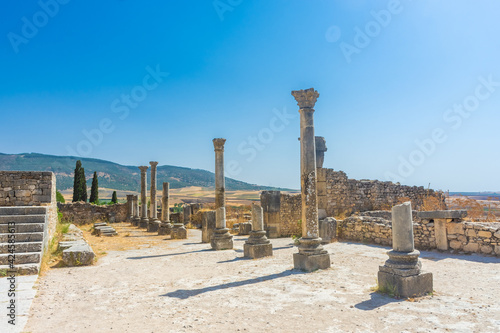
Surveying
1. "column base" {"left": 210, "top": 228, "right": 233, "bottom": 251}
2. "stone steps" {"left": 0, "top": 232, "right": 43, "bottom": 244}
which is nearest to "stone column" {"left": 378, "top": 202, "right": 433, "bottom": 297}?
"column base" {"left": 210, "top": 228, "right": 233, "bottom": 251}

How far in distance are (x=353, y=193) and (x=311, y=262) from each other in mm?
10168

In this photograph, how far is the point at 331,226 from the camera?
13.9 m

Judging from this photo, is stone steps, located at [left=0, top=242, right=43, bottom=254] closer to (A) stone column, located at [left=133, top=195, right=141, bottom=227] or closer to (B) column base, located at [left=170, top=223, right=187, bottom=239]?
(B) column base, located at [left=170, top=223, right=187, bottom=239]

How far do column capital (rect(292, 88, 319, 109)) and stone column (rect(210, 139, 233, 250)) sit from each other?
522cm

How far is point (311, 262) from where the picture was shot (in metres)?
8.00

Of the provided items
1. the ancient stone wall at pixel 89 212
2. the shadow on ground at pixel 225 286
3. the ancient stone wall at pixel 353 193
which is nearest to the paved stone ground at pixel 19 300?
the shadow on ground at pixel 225 286

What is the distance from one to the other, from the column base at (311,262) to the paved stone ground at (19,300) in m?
5.54

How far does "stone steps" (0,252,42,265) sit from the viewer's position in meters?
7.66

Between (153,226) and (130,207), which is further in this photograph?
(130,207)

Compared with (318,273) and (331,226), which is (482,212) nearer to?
(331,226)

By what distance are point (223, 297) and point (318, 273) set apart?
2.74m

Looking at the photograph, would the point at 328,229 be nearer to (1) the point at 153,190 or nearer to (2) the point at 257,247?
(2) the point at 257,247

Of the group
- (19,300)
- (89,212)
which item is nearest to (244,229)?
(19,300)

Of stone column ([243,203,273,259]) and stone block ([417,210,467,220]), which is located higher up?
stone block ([417,210,467,220])
